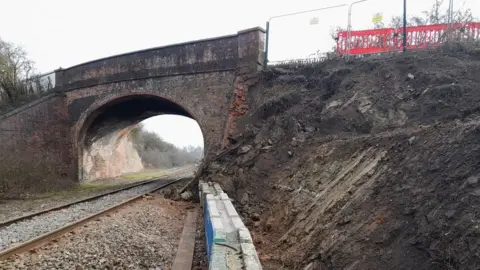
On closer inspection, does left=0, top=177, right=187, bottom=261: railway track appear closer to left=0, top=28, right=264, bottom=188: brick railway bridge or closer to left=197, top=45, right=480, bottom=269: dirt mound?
left=197, top=45, right=480, bottom=269: dirt mound

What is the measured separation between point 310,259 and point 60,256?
11.5ft

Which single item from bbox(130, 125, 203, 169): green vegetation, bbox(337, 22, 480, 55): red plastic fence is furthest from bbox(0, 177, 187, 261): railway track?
bbox(130, 125, 203, 169): green vegetation

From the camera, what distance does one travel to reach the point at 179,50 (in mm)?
13734

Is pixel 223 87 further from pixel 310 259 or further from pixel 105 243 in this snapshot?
pixel 310 259

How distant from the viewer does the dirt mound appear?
3.16 m

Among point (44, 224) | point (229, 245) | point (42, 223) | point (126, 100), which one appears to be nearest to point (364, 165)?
point (229, 245)

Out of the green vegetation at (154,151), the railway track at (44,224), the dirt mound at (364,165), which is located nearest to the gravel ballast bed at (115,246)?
the railway track at (44,224)

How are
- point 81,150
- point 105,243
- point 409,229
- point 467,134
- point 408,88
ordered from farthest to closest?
point 81,150 < point 408,88 < point 105,243 < point 467,134 < point 409,229

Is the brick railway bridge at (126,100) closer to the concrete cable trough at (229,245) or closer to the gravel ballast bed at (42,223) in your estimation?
the gravel ballast bed at (42,223)

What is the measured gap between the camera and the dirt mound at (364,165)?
3156mm

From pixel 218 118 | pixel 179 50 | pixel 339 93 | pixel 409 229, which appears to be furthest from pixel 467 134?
pixel 179 50

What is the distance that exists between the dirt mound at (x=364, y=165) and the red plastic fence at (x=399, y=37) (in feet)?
3.15

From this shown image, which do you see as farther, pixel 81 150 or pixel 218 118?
pixel 81 150

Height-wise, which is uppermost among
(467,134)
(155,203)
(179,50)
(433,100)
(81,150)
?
(179,50)
